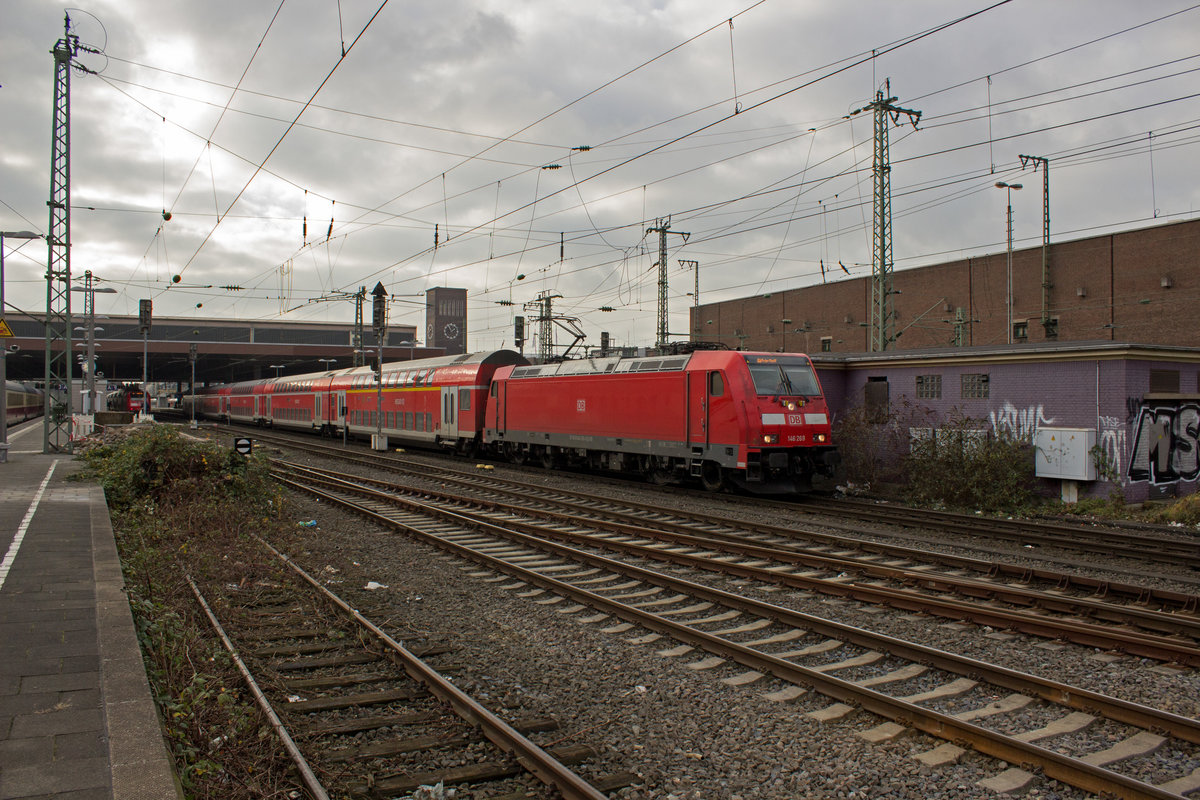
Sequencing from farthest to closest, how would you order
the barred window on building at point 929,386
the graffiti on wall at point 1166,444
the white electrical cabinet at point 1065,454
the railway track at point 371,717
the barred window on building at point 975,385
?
the barred window on building at point 929,386, the barred window on building at point 975,385, the graffiti on wall at point 1166,444, the white electrical cabinet at point 1065,454, the railway track at point 371,717

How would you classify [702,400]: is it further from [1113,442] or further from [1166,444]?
[1166,444]

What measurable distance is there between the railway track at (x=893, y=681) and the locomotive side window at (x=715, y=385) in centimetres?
673

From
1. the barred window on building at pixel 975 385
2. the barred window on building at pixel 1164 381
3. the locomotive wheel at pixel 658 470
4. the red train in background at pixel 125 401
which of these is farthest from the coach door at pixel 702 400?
the red train in background at pixel 125 401

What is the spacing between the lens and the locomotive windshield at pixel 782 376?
15744 millimetres

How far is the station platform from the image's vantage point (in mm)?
3717

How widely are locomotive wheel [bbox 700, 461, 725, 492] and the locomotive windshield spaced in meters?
2.13

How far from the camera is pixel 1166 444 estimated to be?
52.1ft

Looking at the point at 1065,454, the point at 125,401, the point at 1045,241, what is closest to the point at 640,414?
the point at 1065,454

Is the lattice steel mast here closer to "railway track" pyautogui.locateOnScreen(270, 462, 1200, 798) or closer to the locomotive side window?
the locomotive side window

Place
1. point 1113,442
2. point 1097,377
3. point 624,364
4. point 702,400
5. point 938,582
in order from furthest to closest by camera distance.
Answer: point 624,364
point 702,400
point 1097,377
point 1113,442
point 938,582

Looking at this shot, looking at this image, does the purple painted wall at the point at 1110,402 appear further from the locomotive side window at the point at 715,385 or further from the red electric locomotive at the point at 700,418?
the locomotive side window at the point at 715,385

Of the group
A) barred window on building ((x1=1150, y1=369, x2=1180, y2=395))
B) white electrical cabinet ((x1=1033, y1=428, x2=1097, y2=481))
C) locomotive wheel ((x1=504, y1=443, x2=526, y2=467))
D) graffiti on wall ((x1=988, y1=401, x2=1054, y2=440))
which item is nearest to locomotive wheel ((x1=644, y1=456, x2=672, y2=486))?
locomotive wheel ((x1=504, y1=443, x2=526, y2=467))

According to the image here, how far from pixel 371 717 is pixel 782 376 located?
12.5m

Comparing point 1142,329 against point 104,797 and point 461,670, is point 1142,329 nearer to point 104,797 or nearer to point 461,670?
point 461,670
